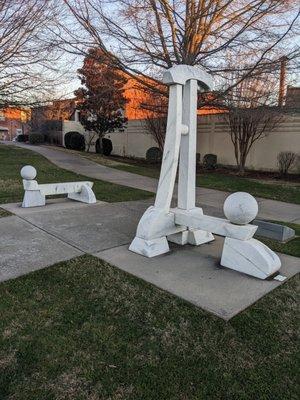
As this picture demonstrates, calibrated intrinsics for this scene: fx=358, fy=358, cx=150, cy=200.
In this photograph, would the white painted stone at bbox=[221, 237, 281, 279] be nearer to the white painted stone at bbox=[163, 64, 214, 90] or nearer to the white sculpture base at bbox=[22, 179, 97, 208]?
the white painted stone at bbox=[163, 64, 214, 90]

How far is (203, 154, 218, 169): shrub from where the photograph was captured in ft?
48.9

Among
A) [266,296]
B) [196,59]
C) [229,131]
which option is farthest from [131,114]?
[266,296]

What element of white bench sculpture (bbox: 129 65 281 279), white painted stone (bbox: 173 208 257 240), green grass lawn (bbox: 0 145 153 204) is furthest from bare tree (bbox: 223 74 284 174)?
white painted stone (bbox: 173 208 257 240)

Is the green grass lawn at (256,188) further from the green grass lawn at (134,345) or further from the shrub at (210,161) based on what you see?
the green grass lawn at (134,345)

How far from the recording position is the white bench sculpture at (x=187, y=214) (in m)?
3.34

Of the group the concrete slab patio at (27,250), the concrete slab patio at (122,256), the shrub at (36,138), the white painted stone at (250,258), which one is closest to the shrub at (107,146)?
the shrub at (36,138)

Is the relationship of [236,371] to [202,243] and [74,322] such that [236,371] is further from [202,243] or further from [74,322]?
[202,243]

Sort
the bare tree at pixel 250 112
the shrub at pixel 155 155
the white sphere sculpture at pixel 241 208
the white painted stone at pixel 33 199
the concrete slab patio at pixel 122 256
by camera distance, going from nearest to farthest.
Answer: the concrete slab patio at pixel 122 256 < the white sphere sculpture at pixel 241 208 < the white painted stone at pixel 33 199 < the bare tree at pixel 250 112 < the shrub at pixel 155 155

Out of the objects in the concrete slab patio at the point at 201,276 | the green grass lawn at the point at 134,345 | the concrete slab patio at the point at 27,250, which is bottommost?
the green grass lawn at the point at 134,345

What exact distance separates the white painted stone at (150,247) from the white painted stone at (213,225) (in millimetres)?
304

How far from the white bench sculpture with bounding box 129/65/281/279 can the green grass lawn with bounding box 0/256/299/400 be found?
1.51 feet

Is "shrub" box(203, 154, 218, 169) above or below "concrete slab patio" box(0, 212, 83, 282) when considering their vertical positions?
above

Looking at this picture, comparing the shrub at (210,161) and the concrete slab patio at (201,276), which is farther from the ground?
the shrub at (210,161)

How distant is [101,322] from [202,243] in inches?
81.0
